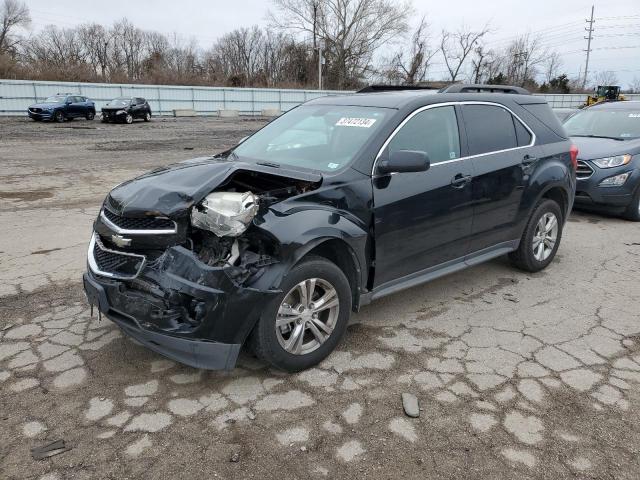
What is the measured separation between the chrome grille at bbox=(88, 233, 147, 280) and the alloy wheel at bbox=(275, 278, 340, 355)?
0.93 m

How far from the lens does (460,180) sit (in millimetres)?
4242

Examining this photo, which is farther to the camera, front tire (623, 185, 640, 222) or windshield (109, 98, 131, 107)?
windshield (109, 98, 131, 107)

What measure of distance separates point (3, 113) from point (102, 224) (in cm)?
3436

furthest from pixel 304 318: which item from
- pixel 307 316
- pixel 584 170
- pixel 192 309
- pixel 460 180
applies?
pixel 584 170

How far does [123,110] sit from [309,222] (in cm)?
2823

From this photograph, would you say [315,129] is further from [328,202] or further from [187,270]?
[187,270]

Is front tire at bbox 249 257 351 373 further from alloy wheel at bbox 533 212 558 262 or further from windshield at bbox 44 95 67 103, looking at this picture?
windshield at bbox 44 95 67 103

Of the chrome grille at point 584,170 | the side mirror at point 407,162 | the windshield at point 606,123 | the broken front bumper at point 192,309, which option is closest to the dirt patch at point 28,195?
the broken front bumper at point 192,309

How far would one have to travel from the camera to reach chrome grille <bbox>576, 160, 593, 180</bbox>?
301 inches

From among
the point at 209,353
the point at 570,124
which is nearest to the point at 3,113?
the point at 570,124

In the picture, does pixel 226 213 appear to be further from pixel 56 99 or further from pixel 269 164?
pixel 56 99

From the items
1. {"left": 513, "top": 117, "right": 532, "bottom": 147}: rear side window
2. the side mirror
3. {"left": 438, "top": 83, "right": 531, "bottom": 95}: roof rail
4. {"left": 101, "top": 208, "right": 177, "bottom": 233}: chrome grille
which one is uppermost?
{"left": 438, "top": 83, "right": 531, "bottom": 95}: roof rail

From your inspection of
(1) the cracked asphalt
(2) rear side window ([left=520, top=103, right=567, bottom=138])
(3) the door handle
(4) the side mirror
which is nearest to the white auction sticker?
(4) the side mirror

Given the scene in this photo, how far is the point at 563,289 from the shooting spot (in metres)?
5.04
